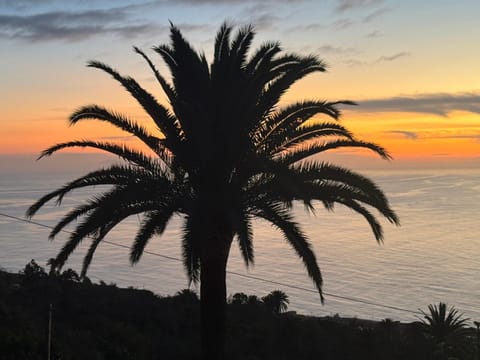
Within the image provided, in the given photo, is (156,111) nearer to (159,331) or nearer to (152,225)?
(152,225)

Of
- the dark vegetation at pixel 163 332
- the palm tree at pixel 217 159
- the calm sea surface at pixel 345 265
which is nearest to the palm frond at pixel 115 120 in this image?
the palm tree at pixel 217 159

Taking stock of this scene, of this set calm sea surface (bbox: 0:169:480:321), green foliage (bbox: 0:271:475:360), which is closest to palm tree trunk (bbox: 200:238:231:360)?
green foliage (bbox: 0:271:475:360)

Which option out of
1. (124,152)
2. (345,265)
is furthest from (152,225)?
(345,265)

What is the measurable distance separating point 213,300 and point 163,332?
13.3 feet

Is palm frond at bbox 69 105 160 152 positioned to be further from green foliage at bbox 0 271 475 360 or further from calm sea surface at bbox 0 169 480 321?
calm sea surface at bbox 0 169 480 321

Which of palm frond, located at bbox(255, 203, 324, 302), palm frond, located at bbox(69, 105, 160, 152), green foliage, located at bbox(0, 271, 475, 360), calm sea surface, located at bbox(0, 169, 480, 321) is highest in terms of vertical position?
calm sea surface, located at bbox(0, 169, 480, 321)

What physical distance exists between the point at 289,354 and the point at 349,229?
72.9 meters

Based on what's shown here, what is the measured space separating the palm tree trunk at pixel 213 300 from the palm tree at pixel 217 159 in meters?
0.02

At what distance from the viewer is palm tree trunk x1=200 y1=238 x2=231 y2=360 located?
9984 mm

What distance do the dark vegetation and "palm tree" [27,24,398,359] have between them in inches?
68.2

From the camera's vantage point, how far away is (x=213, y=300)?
10078 millimetres

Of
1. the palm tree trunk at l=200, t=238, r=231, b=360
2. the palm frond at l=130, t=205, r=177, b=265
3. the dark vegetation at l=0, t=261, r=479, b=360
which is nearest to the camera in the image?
the palm frond at l=130, t=205, r=177, b=265

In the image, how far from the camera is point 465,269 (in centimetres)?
5006

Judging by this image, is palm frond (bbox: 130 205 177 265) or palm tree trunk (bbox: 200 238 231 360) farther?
palm tree trunk (bbox: 200 238 231 360)
